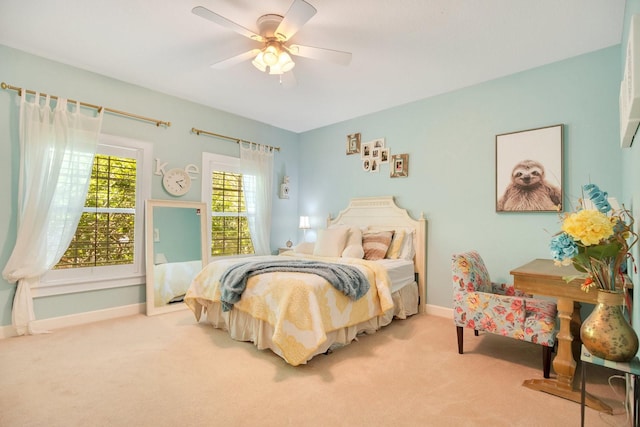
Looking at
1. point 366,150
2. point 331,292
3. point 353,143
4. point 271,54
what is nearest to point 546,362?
point 331,292

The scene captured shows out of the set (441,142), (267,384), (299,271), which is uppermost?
(441,142)

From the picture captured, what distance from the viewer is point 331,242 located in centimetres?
406

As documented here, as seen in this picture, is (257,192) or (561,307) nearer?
(561,307)

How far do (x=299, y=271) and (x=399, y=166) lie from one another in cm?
222

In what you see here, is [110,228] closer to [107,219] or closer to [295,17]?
[107,219]

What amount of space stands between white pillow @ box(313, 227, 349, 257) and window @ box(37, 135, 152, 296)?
2.13m

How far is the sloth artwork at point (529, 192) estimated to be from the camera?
3.07m

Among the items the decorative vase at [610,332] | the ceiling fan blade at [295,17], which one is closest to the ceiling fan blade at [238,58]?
the ceiling fan blade at [295,17]

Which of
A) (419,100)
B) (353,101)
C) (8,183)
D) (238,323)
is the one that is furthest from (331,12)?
(8,183)

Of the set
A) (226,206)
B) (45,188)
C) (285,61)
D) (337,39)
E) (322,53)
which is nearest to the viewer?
(322,53)

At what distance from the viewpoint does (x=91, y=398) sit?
196cm

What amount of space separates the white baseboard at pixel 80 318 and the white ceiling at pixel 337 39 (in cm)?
258

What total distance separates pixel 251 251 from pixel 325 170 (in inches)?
67.9

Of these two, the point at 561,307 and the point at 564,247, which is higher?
the point at 564,247
